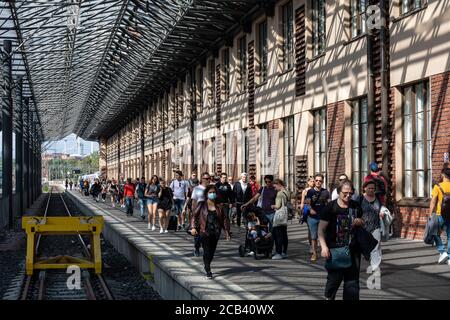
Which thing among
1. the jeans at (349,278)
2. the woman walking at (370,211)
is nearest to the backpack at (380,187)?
the woman walking at (370,211)

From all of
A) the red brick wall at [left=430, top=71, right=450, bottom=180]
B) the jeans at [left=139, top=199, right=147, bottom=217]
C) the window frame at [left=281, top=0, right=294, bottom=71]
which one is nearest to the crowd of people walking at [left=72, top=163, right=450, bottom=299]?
the red brick wall at [left=430, top=71, right=450, bottom=180]

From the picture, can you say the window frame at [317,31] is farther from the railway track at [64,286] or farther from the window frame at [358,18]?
the railway track at [64,286]

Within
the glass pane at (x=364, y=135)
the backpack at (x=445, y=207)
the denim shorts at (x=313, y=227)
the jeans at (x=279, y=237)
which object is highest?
the glass pane at (x=364, y=135)

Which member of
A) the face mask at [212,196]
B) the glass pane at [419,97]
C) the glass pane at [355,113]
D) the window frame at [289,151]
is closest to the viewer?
the face mask at [212,196]

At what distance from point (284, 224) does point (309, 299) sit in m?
5.20

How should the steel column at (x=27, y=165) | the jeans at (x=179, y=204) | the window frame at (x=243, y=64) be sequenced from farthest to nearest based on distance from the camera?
the steel column at (x=27, y=165) → the window frame at (x=243, y=64) → the jeans at (x=179, y=204)

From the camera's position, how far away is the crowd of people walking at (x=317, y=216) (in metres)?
8.47

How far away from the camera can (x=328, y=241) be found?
847 centimetres

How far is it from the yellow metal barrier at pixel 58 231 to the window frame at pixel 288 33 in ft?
40.4

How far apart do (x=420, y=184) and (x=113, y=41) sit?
30056 mm

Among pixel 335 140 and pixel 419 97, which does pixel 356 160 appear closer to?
pixel 335 140

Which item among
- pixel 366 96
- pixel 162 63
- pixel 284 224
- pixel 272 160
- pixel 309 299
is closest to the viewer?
pixel 309 299
